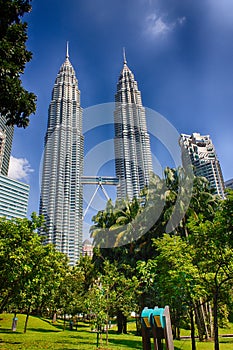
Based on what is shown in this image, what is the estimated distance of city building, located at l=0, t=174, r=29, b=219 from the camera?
13650 cm

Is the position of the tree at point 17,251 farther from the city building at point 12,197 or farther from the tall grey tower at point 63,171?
the city building at point 12,197

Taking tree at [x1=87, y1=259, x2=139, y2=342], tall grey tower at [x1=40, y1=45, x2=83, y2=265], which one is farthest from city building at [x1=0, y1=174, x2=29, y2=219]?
Result: tree at [x1=87, y1=259, x2=139, y2=342]

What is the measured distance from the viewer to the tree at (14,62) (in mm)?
9703

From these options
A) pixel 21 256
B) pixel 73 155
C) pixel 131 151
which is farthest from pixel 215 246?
pixel 73 155

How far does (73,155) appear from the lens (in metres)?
103

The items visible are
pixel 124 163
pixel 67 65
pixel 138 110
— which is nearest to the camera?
pixel 124 163

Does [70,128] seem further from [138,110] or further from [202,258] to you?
[202,258]

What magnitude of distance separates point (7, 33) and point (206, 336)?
22.4 m

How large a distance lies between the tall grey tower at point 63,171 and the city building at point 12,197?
125 feet

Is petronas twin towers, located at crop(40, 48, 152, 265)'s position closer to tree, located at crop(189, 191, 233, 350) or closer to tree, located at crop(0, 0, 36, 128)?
tree, located at crop(189, 191, 233, 350)

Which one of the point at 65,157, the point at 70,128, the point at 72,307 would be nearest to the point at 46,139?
the point at 70,128

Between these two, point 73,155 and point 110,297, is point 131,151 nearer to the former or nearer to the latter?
point 73,155

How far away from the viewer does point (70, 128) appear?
358ft

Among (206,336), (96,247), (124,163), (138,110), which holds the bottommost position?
(206,336)
